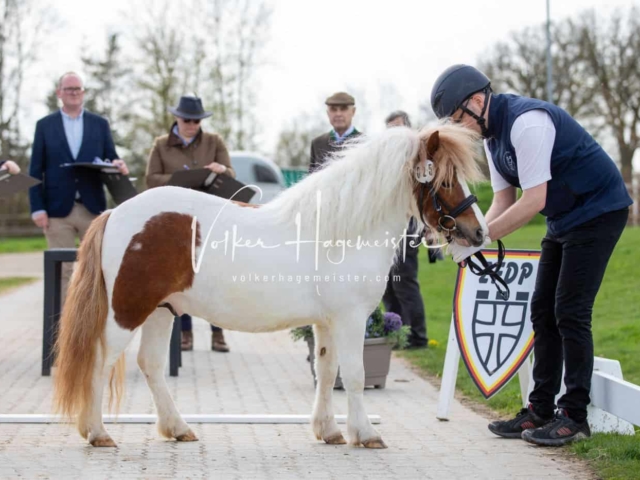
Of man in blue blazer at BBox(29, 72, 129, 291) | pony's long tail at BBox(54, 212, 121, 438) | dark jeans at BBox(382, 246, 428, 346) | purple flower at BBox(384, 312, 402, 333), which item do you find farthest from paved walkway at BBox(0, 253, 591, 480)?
man in blue blazer at BBox(29, 72, 129, 291)

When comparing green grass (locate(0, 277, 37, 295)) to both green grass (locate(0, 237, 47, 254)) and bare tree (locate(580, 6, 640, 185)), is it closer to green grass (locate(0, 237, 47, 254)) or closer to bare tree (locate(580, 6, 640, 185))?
green grass (locate(0, 237, 47, 254))

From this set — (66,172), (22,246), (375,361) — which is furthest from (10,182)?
(22,246)

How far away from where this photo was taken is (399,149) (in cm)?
483

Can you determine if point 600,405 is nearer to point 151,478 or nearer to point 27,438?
point 151,478

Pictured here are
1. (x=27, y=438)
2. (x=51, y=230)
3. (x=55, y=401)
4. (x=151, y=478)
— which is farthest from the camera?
(x=51, y=230)

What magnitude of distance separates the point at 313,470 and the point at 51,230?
4436 millimetres

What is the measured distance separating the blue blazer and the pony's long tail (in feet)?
10.5

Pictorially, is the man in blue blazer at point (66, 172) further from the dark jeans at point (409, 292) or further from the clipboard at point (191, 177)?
the dark jeans at point (409, 292)

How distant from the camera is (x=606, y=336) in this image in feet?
30.2

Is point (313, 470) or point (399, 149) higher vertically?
point (399, 149)

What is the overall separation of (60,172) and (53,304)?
1236 mm

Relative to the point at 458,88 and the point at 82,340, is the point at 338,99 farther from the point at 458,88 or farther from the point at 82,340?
the point at 82,340

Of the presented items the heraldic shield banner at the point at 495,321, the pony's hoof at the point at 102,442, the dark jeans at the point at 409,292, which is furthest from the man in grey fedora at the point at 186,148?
the pony's hoof at the point at 102,442

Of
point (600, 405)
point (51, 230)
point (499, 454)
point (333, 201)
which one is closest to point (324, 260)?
point (333, 201)
